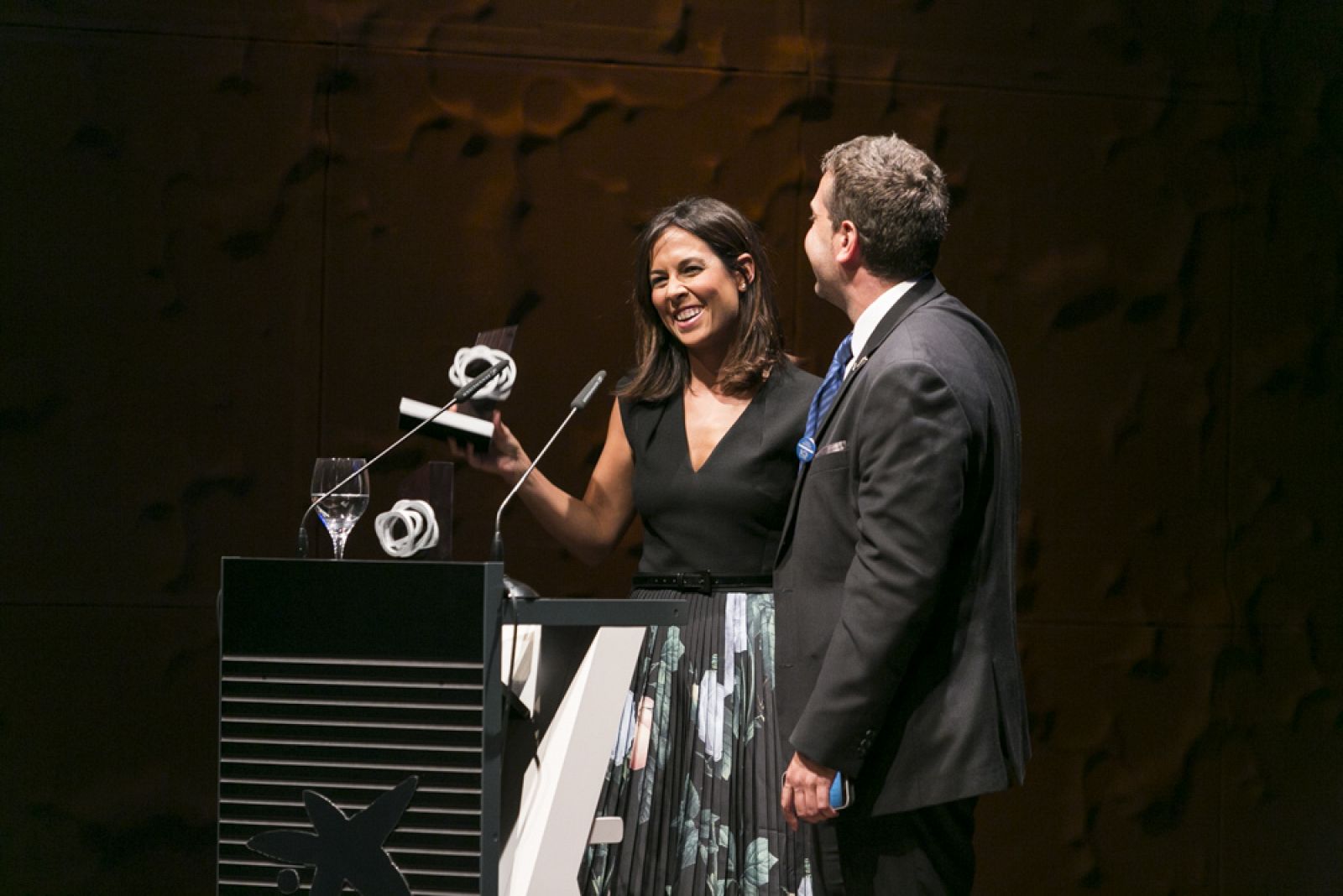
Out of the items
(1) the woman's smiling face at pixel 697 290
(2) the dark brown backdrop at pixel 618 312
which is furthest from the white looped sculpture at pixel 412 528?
(2) the dark brown backdrop at pixel 618 312

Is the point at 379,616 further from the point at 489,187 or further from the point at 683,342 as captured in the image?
the point at 489,187

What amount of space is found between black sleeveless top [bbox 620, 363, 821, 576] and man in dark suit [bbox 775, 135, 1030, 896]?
0.42 metres

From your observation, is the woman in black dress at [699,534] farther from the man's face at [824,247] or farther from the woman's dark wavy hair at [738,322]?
the man's face at [824,247]

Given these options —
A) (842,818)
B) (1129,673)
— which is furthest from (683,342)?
(1129,673)

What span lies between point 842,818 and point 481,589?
0.58m

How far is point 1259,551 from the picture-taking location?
137 inches

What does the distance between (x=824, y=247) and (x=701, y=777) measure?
0.88 m

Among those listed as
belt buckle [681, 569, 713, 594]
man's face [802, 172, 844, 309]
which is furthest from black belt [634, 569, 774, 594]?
man's face [802, 172, 844, 309]

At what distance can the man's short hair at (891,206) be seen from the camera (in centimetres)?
187

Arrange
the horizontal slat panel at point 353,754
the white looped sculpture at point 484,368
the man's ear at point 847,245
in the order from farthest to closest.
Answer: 1. the white looped sculpture at point 484,368
2. the man's ear at point 847,245
3. the horizontal slat panel at point 353,754

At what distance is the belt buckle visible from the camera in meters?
2.28

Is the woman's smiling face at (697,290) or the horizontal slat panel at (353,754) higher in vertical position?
the woman's smiling face at (697,290)

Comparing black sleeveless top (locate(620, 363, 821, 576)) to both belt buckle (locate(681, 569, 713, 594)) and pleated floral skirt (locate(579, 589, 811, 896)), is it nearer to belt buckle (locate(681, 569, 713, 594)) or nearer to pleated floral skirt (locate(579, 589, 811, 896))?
belt buckle (locate(681, 569, 713, 594))

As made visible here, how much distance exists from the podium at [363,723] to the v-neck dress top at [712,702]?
0.39 m
